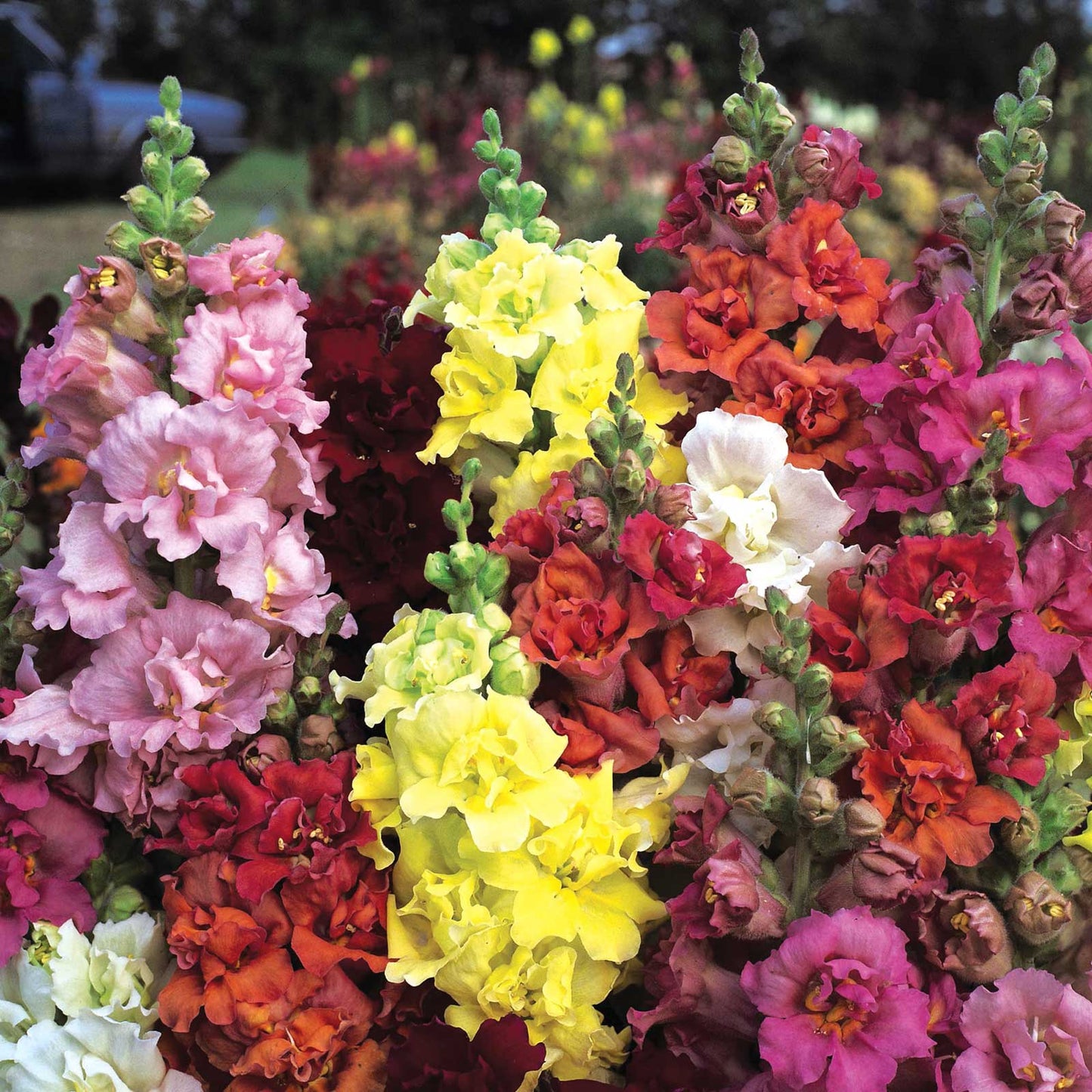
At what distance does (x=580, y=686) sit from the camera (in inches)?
51.3

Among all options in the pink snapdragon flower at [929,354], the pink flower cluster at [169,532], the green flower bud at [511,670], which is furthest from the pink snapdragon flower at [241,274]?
the pink snapdragon flower at [929,354]

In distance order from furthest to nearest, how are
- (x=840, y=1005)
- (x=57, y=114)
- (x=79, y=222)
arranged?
1. (x=57, y=114)
2. (x=79, y=222)
3. (x=840, y=1005)

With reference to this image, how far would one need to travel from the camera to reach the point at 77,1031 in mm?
1258

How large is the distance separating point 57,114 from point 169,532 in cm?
1197

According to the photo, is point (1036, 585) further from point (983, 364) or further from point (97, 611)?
point (97, 611)

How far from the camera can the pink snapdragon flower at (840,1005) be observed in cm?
109

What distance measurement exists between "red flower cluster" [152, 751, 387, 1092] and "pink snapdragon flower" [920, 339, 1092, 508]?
68cm

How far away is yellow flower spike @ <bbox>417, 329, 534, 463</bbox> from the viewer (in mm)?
1390

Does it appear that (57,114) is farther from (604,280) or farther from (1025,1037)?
(1025,1037)

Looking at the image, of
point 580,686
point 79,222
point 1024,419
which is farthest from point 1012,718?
point 79,222

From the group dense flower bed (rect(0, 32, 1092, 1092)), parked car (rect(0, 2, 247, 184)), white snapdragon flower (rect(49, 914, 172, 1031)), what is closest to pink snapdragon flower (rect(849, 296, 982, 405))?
dense flower bed (rect(0, 32, 1092, 1092))

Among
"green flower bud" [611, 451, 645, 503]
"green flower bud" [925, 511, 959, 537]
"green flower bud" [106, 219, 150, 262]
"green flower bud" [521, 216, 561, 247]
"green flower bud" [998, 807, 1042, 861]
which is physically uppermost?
"green flower bud" [106, 219, 150, 262]

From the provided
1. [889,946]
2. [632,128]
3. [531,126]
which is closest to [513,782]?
[889,946]

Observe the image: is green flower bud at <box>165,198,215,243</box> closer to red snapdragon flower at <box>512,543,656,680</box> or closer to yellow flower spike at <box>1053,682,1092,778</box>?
red snapdragon flower at <box>512,543,656,680</box>
